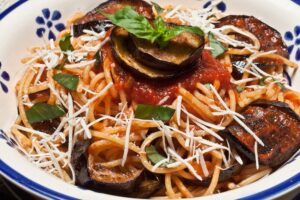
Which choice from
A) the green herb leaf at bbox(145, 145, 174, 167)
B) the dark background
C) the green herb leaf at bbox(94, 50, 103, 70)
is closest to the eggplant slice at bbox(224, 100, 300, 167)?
the dark background

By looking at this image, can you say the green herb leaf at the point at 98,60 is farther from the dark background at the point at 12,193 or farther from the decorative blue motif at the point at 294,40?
the decorative blue motif at the point at 294,40

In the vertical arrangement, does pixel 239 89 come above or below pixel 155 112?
below

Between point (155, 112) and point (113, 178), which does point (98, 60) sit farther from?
point (113, 178)

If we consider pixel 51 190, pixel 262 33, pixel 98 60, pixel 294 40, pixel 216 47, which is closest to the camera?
pixel 51 190

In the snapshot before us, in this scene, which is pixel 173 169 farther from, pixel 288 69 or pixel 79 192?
pixel 288 69

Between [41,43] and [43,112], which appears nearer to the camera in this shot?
[43,112]

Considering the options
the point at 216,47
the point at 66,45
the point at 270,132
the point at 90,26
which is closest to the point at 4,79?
the point at 66,45

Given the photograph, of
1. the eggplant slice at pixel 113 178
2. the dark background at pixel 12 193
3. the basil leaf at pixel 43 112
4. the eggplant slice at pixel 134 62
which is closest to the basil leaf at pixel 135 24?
the eggplant slice at pixel 134 62

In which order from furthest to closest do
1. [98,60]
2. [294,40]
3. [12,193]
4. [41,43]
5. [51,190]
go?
[41,43] < [294,40] < [98,60] < [12,193] < [51,190]
